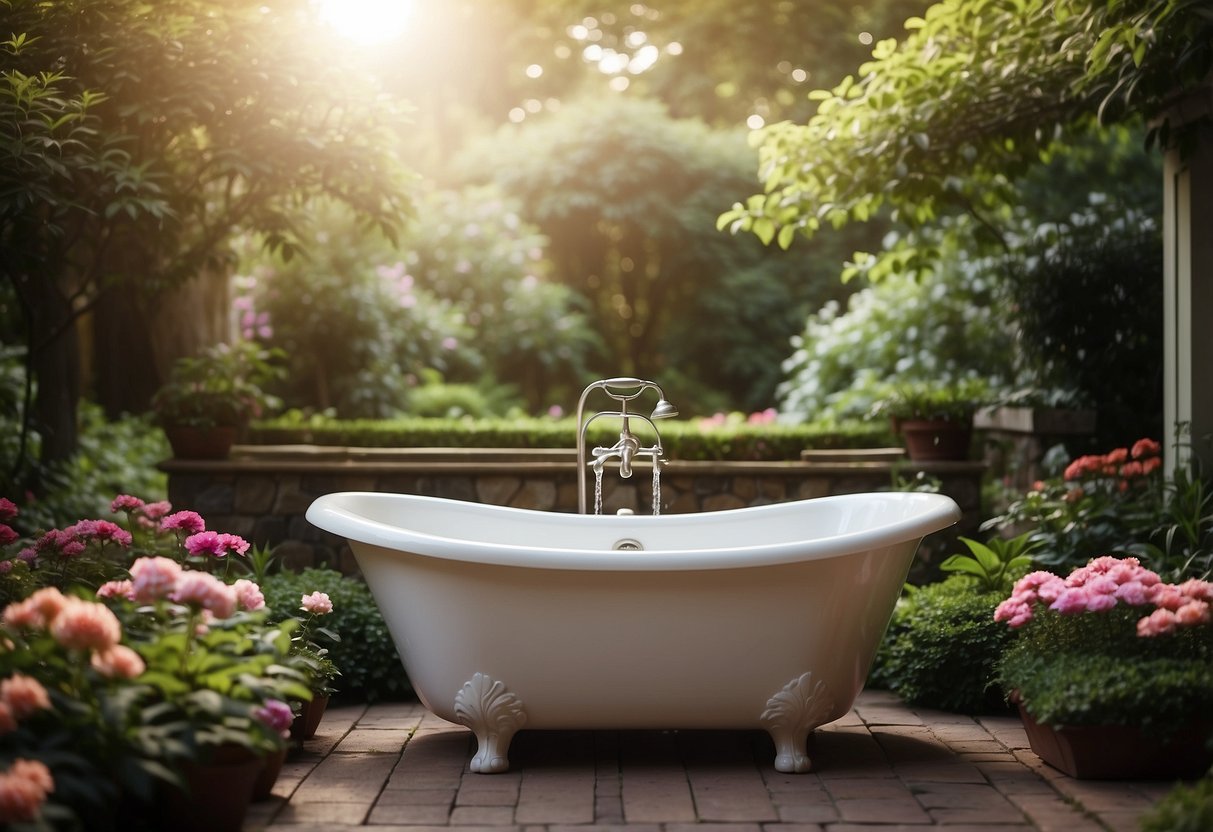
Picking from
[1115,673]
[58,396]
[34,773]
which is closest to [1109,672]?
[1115,673]

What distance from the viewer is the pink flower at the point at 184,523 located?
3117 millimetres

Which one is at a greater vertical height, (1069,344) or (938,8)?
(938,8)

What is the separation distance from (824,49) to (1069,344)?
7.70 m

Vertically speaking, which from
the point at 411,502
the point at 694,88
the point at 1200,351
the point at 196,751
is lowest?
the point at 196,751

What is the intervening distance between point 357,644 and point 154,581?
1.40 metres

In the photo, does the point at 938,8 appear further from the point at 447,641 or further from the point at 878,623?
the point at 447,641

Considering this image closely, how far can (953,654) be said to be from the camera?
340 centimetres

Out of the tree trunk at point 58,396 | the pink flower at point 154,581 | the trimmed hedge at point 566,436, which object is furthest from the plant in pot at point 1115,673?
the tree trunk at point 58,396

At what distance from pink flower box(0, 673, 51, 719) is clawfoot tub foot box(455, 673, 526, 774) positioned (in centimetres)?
109

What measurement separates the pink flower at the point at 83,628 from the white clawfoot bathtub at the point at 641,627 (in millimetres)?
830

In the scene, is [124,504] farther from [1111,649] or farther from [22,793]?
[1111,649]

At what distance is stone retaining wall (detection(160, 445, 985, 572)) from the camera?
4.49 meters

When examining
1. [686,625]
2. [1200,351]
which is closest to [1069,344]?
[1200,351]

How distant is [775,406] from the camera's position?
10.5m
